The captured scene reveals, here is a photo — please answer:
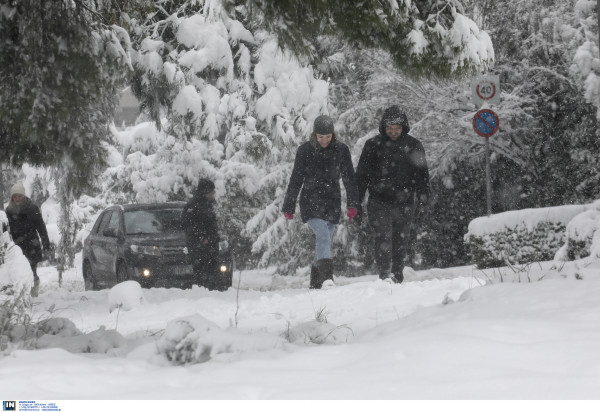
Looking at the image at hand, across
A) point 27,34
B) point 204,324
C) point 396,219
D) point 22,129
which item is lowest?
point 204,324

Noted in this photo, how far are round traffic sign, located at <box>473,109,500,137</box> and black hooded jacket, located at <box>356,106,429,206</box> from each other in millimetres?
4706

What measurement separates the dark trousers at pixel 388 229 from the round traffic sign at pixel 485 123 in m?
4.93

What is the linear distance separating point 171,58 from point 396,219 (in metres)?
5.16

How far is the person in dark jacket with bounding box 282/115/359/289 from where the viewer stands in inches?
363

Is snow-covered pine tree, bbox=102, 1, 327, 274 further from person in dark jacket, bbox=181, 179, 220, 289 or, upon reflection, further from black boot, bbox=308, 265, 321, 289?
black boot, bbox=308, 265, 321, 289

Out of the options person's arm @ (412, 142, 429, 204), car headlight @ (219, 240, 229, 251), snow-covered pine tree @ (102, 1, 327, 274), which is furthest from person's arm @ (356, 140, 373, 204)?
car headlight @ (219, 240, 229, 251)

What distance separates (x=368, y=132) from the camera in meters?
16.6

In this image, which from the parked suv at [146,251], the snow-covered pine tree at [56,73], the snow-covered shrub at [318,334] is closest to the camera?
the snow-covered shrub at [318,334]

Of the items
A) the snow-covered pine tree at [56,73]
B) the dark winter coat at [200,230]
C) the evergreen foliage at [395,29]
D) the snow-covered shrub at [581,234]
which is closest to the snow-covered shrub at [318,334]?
the evergreen foliage at [395,29]

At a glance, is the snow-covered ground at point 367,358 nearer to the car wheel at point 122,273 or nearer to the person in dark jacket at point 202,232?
the person in dark jacket at point 202,232

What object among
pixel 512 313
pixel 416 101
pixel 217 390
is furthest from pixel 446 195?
pixel 217 390

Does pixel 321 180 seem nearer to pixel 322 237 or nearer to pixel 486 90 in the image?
pixel 322 237

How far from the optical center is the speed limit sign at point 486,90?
14.1 metres
